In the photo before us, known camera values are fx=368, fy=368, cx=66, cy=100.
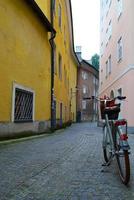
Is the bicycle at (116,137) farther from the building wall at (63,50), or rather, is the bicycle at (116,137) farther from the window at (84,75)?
the window at (84,75)

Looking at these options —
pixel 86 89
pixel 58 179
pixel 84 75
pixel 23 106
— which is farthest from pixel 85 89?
pixel 58 179

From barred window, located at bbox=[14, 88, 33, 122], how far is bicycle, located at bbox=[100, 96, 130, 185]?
5.47 metres

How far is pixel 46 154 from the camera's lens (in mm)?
7887

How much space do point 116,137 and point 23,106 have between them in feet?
23.7

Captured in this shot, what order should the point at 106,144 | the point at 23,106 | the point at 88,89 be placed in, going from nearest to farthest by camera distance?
the point at 106,144
the point at 23,106
the point at 88,89

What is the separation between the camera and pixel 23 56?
1203 cm

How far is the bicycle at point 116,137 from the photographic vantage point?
15.9 ft

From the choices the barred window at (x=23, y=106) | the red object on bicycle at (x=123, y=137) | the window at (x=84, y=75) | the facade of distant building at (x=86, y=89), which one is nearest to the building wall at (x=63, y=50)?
the barred window at (x=23, y=106)

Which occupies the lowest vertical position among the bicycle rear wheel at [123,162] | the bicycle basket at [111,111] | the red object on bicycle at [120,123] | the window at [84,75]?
the bicycle rear wheel at [123,162]

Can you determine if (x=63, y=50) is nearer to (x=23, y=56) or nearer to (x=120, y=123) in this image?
(x=23, y=56)

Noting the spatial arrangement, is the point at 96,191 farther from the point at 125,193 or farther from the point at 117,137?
the point at 117,137

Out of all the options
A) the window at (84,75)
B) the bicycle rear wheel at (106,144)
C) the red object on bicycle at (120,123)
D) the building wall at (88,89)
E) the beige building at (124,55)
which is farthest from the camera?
the window at (84,75)

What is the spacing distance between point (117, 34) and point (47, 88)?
8.65 metres

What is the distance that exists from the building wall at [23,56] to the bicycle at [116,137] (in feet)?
14.5
